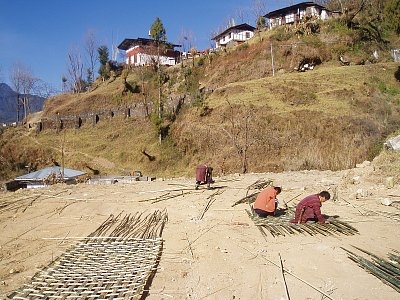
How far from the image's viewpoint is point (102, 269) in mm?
5004

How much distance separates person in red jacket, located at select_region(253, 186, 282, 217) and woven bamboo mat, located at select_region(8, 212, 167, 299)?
85.7 inches

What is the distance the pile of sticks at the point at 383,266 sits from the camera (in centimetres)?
430

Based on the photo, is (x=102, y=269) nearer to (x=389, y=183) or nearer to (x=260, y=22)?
(x=389, y=183)

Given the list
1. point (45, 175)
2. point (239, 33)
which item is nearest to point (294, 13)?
point (239, 33)

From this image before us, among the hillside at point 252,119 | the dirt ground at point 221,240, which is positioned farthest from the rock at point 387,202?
the hillside at point 252,119

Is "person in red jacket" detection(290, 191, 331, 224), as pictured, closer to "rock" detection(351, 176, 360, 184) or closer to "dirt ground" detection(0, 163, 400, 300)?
"dirt ground" detection(0, 163, 400, 300)

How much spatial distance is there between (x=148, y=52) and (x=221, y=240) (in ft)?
134

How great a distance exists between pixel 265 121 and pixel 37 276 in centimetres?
1817

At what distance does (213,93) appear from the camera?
26484 mm

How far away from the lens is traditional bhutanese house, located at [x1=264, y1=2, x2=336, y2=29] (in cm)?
3641

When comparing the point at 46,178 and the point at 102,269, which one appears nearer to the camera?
the point at 102,269

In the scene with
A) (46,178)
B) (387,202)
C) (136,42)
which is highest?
(136,42)

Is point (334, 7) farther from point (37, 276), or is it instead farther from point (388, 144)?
point (37, 276)

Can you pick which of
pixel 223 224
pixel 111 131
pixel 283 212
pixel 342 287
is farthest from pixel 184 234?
pixel 111 131
